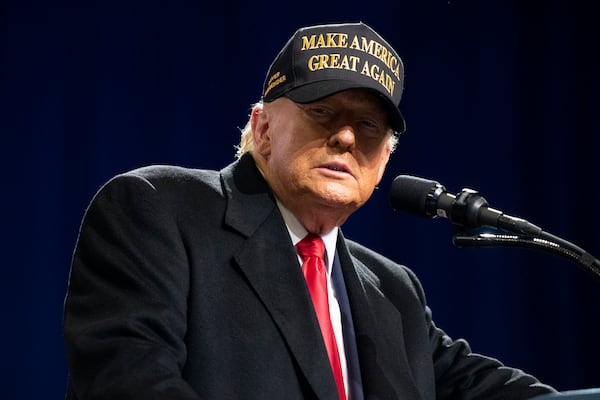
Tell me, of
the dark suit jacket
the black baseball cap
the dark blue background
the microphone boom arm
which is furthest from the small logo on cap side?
the dark blue background

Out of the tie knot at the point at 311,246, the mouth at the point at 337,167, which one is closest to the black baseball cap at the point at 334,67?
the mouth at the point at 337,167

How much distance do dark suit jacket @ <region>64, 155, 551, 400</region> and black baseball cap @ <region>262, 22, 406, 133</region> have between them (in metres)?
0.21

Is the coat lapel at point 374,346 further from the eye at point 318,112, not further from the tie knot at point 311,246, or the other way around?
the eye at point 318,112

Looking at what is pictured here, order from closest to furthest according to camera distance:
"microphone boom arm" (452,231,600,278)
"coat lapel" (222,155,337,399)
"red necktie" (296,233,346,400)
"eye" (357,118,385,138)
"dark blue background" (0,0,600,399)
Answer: "microphone boom arm" (452,231,600,278) < "coat lapel" (222,155,337,399) < "red necktie" (296,233,346,400) < "eye" (357,118,385,138) < "dark blue background" (0,0,600,399)

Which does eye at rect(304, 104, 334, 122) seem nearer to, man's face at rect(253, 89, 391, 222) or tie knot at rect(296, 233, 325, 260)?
man's face at rect(253, 89, 391, 222)

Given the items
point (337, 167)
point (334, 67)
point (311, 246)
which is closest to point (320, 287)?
point (311, 246)

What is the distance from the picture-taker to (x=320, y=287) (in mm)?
1979

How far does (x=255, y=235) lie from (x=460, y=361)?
2.28ft

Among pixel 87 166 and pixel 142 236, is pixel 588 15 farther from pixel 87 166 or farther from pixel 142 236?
pixel 142 236

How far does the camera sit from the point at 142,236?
1769 millimetres

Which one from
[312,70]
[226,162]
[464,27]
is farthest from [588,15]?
[312,70]

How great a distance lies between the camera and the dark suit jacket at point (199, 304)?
5.25ft

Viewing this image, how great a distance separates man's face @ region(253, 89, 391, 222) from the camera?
1.96 meters

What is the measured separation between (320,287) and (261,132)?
381 mm
